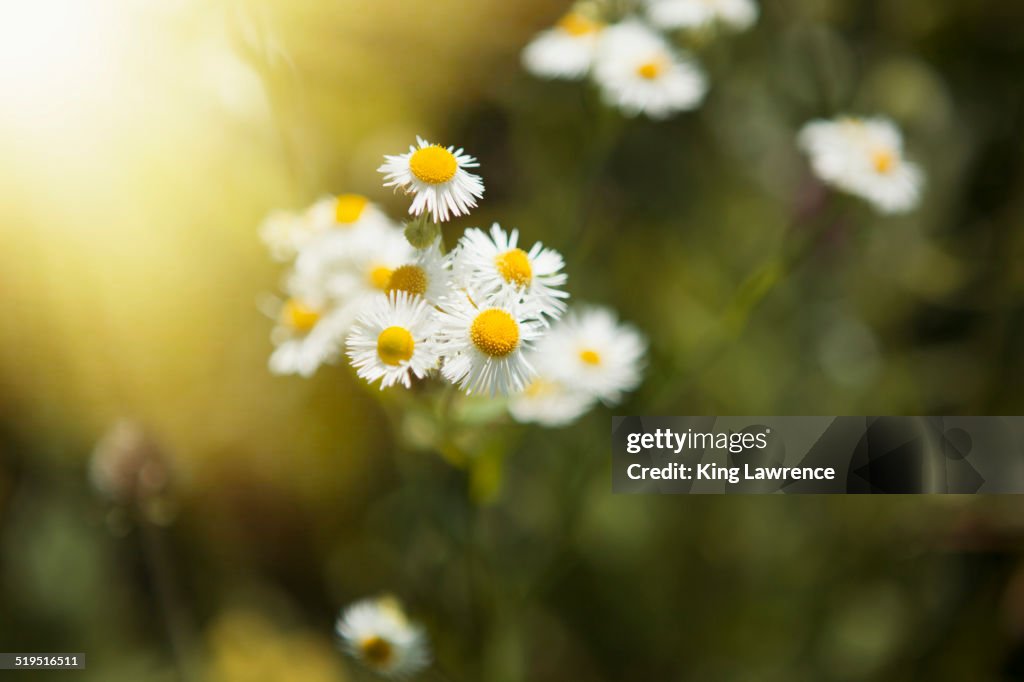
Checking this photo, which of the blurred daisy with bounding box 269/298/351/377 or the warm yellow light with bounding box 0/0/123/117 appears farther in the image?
the warm yellow light with bounding box 0/0/123/117

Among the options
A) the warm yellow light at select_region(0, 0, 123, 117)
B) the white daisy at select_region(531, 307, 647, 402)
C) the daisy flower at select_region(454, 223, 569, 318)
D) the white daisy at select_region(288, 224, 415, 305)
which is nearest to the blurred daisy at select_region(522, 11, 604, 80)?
the white daisy at select_region(531, 307, 647, 402)

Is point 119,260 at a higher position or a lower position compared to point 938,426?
higher

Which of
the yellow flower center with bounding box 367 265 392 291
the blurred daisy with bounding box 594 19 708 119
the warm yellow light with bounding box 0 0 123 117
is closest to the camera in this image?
the yellow flower center with bounding box 367 265 392 291

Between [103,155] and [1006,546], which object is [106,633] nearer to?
[103,155]

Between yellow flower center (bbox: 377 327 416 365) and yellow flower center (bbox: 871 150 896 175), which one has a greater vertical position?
yellow flower center (bbox: 871 150 896 175)

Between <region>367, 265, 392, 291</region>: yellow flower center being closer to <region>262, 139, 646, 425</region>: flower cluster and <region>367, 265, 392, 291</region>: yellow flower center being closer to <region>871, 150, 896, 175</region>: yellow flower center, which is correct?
<region>262, 139, 646, 425</region>: flower cluster

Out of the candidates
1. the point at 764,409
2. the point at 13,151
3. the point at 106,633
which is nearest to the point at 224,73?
the point at 13,151
